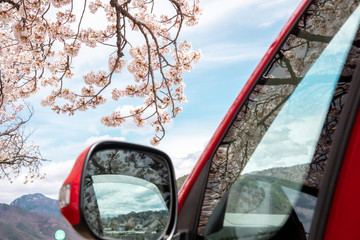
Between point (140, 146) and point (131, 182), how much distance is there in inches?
5.2

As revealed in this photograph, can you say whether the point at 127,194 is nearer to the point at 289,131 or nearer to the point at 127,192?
the point at 127,192

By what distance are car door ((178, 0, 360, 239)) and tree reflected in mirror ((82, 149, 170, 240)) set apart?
0.13 meters

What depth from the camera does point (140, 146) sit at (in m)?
1.18

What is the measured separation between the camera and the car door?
90 centimetres

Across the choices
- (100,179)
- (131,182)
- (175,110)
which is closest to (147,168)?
(131,182)

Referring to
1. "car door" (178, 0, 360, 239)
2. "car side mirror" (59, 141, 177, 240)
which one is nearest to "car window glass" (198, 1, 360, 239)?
"car door" (178, 0, 360, 239)

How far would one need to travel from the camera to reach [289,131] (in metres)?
1.02

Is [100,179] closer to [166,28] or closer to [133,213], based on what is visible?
[133,213]

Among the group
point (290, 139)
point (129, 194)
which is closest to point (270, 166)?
point (290, 139)

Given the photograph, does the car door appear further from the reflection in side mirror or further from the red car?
the reflection in side mirror

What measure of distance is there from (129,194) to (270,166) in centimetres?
48

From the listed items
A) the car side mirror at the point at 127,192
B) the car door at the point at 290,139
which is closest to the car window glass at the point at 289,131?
the car door at the point at 290,139

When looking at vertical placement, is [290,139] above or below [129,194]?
above

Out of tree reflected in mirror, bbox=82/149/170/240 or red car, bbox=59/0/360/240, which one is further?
tree reflected in mirror, bbox=82/149/170/240
